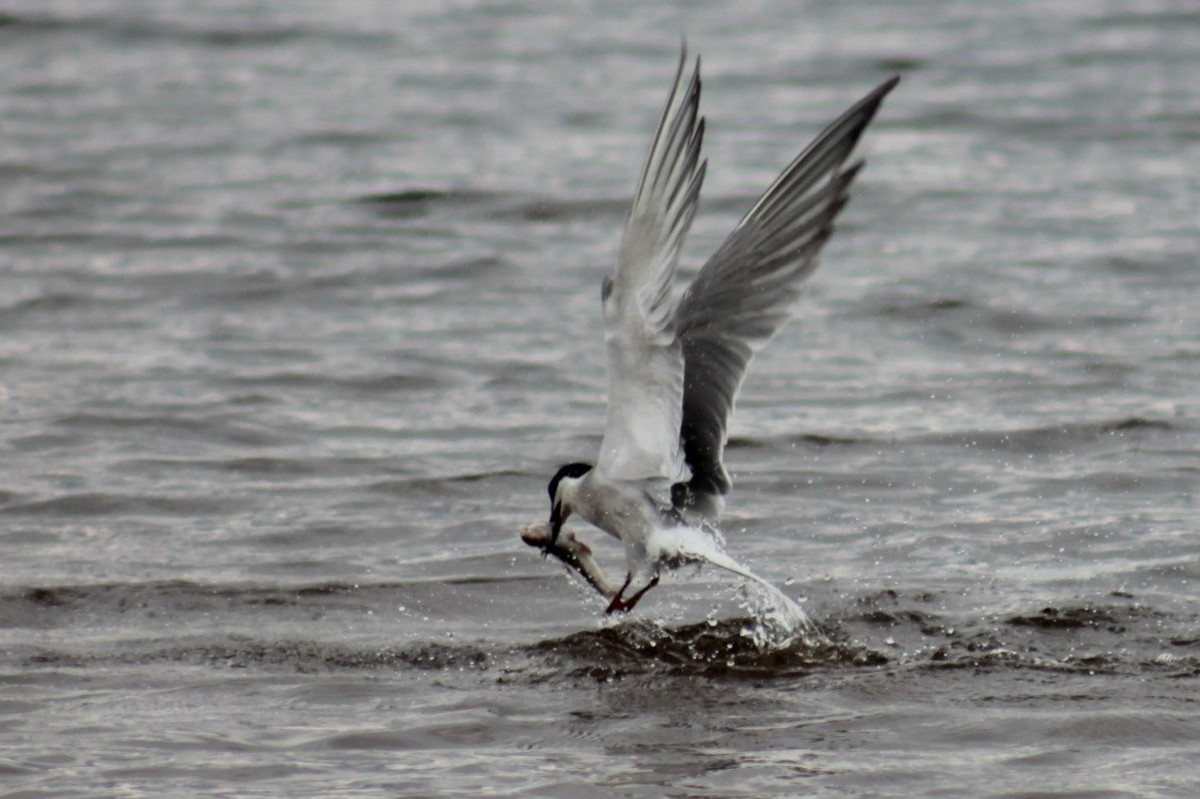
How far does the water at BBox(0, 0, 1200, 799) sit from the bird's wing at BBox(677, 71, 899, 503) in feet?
2.82

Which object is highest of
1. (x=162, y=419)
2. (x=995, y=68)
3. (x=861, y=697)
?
(x=995, y=68)

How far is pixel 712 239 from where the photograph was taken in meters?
14.6

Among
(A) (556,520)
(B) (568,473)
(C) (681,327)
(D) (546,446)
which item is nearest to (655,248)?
(C) (681,327)

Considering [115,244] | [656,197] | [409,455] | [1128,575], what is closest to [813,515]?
[1128,575]

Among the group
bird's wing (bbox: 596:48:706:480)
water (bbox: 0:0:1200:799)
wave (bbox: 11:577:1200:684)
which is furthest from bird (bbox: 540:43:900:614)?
water (bbox: 0:0:1200:799)

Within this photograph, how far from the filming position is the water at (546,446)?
636 cm

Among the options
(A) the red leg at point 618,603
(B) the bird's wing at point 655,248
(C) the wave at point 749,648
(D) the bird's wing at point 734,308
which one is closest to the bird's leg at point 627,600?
(A) the red leg at point 618,603

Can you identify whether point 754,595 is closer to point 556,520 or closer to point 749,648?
point 749,648

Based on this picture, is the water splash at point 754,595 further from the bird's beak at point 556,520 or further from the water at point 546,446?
the bird's beak at point 556,520

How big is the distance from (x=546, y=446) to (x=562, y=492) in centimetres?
271

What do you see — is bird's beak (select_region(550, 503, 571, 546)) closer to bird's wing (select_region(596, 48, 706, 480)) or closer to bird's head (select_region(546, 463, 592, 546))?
bird's head (select_region(546, 463, 592, 546))

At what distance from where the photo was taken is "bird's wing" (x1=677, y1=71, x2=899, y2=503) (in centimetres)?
692

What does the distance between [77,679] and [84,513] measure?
2.20 meters

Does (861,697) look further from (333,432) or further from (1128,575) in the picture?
(333,432)
